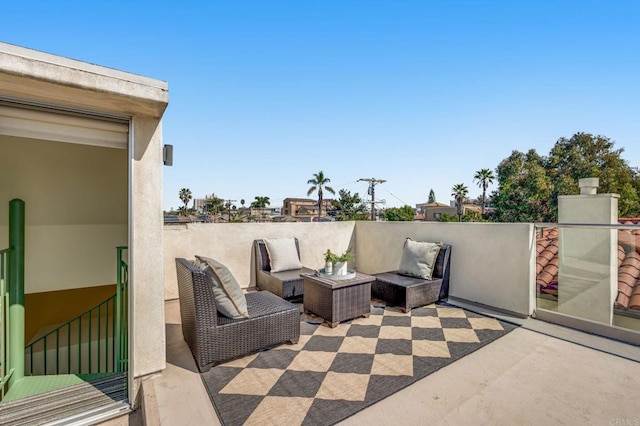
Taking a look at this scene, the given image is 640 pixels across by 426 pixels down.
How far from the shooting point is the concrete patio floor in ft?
6.52

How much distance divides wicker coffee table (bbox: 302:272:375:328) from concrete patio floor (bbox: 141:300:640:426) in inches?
53.2

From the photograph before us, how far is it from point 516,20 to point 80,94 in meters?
8.13

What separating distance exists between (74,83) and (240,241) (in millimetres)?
3789

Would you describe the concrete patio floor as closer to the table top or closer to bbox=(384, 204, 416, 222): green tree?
the table top

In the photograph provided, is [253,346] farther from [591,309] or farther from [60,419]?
[591,309]

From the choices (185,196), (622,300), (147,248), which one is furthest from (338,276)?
(185,196)

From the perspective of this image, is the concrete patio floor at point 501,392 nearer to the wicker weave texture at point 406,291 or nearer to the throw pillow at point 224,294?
the throw pillow at point 224,294

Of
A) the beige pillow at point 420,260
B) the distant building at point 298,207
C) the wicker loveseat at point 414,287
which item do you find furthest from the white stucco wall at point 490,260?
the distant building at point 298,207

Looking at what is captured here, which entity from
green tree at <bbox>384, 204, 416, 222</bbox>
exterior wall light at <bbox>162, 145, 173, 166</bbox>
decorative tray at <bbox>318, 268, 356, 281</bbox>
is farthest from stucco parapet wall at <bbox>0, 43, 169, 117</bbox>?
green tree at <bbox>384, 204, 416, 222</bbox>

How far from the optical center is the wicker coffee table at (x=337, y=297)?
361cm

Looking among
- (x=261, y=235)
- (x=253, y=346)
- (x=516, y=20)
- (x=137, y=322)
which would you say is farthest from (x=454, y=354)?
(x=516, y=20)

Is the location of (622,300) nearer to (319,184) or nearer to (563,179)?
(563,179)

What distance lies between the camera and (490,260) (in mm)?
4309

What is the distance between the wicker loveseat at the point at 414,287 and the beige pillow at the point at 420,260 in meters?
0.08
